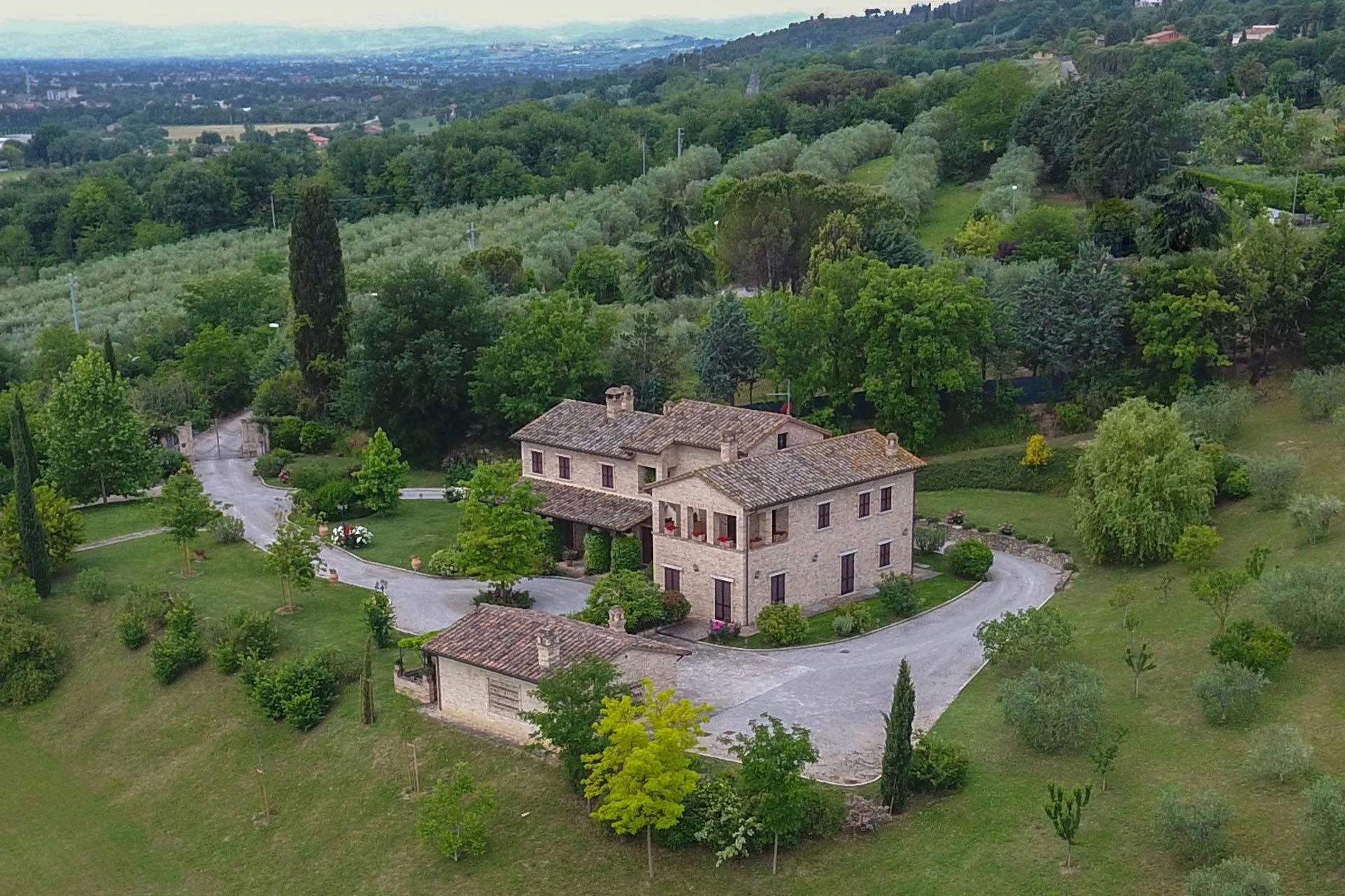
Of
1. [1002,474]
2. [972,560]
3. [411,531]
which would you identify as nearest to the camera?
[972,560]

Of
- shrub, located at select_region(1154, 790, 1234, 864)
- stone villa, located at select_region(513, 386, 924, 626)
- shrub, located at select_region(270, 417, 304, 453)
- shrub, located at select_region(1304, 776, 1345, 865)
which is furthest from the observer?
shrub, located at select_region(270, 417, 304, 453)

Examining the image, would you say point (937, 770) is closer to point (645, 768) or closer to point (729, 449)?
point (645, 768)

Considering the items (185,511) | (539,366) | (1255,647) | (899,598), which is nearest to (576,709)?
(899,598)

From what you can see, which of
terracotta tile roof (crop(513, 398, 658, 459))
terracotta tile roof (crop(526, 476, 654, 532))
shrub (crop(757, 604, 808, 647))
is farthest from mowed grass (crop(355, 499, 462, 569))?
shrub (crop(757, 604, 808, 647))

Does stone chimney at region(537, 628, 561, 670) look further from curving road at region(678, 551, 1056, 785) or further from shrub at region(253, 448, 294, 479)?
A: shrub at region(253, 448, 294, 479)

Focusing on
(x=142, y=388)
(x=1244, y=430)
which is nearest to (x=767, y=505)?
(x=1244, y=430)

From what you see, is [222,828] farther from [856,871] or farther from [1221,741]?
[1221,741]

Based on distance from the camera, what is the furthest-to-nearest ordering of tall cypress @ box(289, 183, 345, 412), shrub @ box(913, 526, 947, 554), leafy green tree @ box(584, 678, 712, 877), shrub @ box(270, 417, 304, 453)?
tall cypress @ box(289, 183, 345, 412)
shrub @ box(270, 417, 304, 453)
shrub @ box(913, 526, 947, 554)
leafy green tree @ box(584, 678, 712, 877)
